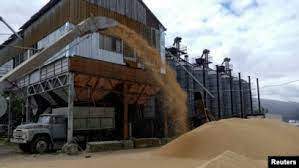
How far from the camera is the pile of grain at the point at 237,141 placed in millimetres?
17766

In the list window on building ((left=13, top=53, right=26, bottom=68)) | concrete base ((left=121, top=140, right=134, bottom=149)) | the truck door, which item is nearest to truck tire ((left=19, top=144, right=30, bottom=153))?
the truck door

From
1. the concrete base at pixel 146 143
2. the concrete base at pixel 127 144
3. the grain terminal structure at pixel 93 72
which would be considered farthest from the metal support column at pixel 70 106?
the concrete base at pixel 146 143

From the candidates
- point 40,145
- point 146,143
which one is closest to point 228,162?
point 40,145

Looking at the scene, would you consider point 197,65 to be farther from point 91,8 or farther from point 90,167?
point 90,167

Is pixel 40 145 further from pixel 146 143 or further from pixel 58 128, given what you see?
pixel 146 143

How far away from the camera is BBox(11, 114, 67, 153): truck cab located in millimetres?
24359

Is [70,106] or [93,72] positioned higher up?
[93,72]

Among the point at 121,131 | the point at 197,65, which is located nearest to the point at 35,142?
the point at 121,131

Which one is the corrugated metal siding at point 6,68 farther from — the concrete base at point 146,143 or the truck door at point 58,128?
the concrete base at point 146,143

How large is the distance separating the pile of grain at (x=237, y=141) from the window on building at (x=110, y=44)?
44.3 ft

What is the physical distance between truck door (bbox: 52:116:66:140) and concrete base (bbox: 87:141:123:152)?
2384mm

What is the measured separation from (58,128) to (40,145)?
2037 mm

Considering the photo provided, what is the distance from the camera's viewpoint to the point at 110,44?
32062 millimetres

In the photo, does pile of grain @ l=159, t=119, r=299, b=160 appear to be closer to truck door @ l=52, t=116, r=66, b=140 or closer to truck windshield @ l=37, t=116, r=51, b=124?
truck door @ l=52, t=116, r=66, b=140
